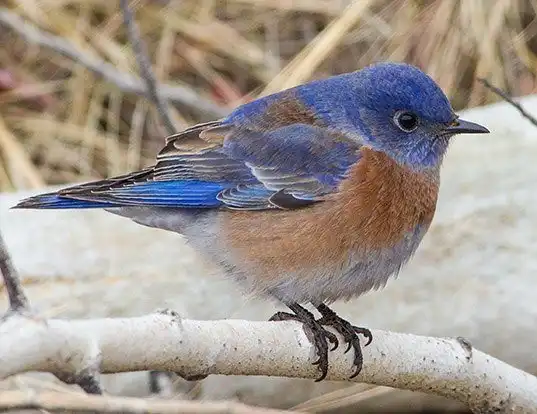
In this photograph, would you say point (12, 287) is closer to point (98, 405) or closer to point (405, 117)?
point (98, 405)

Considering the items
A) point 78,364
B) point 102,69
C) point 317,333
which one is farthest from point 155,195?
point 102,69

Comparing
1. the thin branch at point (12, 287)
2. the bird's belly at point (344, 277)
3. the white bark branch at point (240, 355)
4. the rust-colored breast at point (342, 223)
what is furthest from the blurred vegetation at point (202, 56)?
the thin branch at point (12, 287)

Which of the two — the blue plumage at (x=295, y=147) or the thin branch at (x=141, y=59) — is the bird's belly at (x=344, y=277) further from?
the thin branch at (x=141, y=59)

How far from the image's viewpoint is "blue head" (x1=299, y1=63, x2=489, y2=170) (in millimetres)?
2822

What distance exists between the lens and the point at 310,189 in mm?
2744

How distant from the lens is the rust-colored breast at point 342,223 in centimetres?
261

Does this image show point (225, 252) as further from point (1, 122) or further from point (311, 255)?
point (1, 122)

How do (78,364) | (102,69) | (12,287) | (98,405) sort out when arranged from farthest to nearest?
1. (102,69)
2. (12,287)
3. (78,364)
4. (98,405)

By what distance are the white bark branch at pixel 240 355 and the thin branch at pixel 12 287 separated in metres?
0.11

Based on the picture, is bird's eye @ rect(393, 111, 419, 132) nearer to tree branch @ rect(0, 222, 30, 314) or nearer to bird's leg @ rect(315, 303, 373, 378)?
bird's leg @ rect(315, 303, 373, 378)

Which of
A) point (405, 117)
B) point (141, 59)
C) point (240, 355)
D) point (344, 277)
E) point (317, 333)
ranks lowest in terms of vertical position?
point (240, 355)

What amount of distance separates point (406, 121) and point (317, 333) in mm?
718

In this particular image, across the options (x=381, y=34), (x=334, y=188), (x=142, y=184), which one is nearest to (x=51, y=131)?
(x=381, y=34)

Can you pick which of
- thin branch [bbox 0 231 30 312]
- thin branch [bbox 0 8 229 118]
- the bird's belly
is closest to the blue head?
the bird's belly
